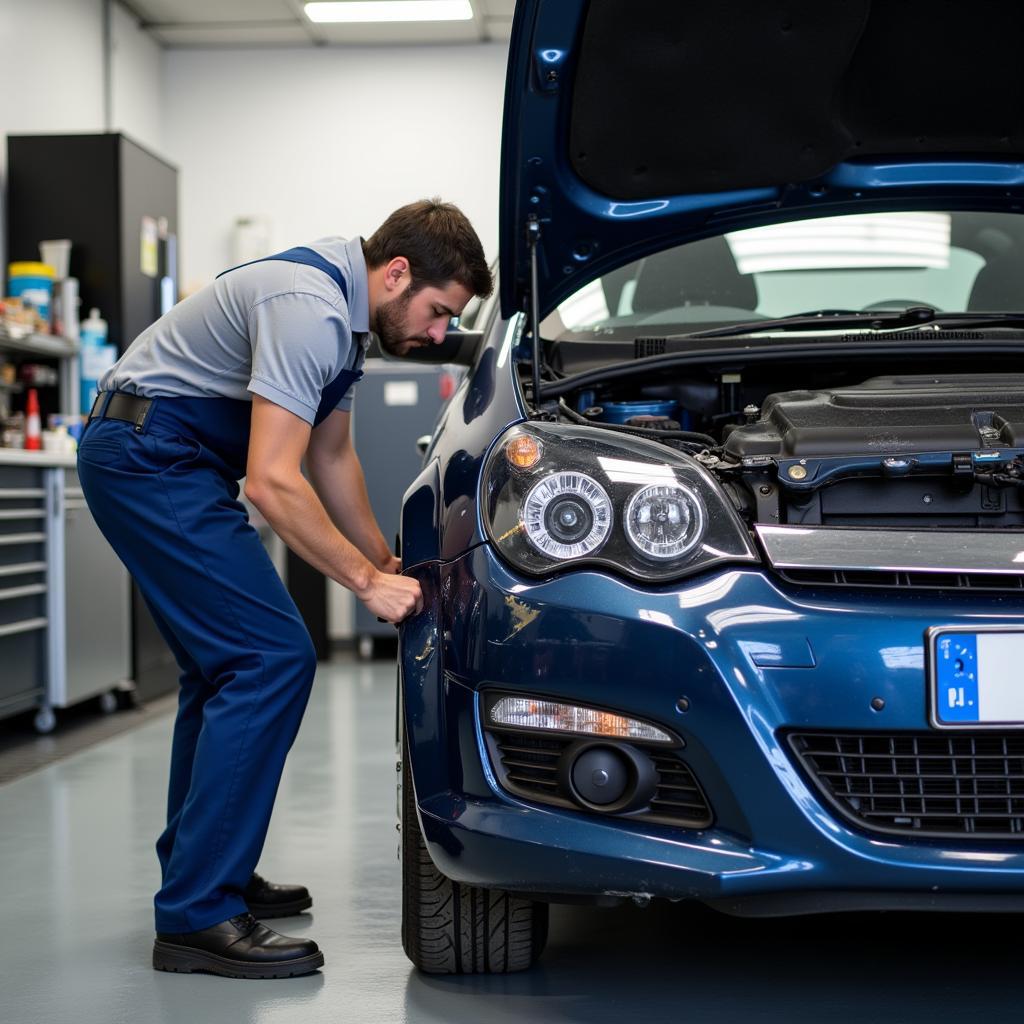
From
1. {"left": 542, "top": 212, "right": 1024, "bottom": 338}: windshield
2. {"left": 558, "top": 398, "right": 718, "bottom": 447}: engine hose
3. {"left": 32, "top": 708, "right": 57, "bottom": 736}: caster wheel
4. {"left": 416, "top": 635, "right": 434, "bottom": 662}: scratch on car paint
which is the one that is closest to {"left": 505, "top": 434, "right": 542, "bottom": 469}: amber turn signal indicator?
{"left": 558, "top": 398, "right": 718, "bottom": 447}: engine hose

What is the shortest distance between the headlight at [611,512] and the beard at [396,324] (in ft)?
1.56

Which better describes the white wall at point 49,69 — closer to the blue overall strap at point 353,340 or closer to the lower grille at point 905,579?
the blue overall strap at point 353,340

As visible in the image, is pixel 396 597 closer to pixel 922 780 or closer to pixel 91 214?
pixel 922 780

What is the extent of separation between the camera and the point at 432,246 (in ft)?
6.86

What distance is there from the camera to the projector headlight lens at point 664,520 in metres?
1.68

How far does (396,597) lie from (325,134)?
6716 millimetres

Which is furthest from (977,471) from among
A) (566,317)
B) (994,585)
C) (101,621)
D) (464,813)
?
(101,621)

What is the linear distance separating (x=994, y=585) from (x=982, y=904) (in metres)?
0.37

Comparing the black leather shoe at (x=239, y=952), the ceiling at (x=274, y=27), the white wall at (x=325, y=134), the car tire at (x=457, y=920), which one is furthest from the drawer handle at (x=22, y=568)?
the ceiling at (x=274, y=27)

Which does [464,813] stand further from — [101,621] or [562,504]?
[101,621]

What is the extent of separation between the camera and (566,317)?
248 centimetres

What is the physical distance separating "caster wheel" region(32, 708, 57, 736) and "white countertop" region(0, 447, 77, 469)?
2.67ft

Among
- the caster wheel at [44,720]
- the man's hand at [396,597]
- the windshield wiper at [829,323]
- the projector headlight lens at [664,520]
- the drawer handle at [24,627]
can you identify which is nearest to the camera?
the projector headlight lens at [664,520]

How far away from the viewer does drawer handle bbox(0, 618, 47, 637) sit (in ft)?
14.0
